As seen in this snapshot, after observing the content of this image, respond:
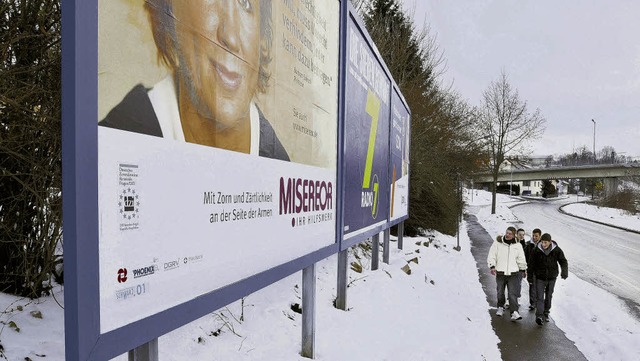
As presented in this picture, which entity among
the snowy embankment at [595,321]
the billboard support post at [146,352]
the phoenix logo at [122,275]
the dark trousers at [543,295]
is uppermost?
the phoenix logo at [122,275]

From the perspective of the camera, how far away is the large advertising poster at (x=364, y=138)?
552 cm

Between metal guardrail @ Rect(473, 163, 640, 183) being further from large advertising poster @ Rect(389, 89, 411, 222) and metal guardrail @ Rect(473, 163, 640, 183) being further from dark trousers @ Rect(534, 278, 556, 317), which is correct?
dark trousers @ Rect(534, 278, 556, 317)

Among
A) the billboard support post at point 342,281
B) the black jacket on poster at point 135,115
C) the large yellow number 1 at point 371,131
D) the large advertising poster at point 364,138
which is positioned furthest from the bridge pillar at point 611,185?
the black jacket on poster at point 135,115

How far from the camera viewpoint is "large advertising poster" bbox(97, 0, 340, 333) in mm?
1693

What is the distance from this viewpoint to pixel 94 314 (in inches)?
63.1

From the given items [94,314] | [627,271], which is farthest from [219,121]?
[627,271]

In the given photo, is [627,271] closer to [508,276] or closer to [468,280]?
[468,280]

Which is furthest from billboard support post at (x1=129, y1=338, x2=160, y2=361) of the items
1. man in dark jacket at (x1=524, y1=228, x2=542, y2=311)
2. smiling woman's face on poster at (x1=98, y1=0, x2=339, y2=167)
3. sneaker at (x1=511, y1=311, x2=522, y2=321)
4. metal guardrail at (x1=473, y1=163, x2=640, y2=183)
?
metal guardrail at (x1=473, y1=163, x2=640, y2=183)

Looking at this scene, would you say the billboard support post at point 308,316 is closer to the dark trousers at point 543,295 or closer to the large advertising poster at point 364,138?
the large advertising poster at point 364,138

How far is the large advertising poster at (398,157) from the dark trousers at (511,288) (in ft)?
8.08

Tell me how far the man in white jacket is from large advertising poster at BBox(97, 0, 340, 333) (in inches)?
250

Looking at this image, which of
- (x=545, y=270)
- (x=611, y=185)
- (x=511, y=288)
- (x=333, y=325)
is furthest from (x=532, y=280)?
(x=611, y=185)

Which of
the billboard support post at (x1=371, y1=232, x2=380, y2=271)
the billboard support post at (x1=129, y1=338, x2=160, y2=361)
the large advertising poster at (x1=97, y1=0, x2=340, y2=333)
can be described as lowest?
the billboard support post at (x1=371, y1=232, x2=380, y2=271)

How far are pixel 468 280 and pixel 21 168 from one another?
1034 cm
